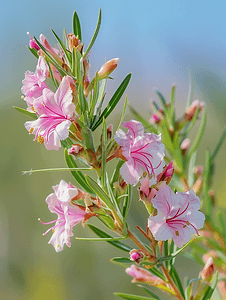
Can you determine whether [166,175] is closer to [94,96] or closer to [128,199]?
[128,199]

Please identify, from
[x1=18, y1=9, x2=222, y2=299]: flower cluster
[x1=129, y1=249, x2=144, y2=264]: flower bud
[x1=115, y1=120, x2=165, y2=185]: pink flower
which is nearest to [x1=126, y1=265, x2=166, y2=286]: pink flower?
[x1=18, y1=9, x2=222, y2=299]: flower cluster

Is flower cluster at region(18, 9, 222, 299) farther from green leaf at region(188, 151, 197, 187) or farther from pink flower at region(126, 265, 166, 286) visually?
green leaf at region(188, 151, 197, 187)

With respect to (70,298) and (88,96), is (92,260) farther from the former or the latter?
(88,96)

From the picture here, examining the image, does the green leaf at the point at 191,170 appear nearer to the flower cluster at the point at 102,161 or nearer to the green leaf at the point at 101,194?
the flower cluster at the point at 102,161

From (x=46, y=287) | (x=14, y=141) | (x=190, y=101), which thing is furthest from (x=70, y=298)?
(x=190, y=101)

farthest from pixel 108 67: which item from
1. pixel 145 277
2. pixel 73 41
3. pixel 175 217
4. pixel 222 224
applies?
pixel 222 224

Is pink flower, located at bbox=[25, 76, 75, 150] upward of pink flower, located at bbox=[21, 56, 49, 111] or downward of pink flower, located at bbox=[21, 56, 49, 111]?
downward
